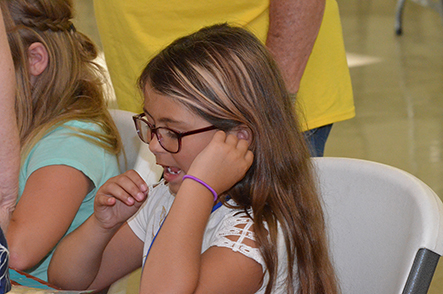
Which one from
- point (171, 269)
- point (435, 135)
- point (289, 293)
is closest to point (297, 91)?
point (289, 293)

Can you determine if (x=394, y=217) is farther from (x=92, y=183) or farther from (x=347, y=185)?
(x=92, y=183)

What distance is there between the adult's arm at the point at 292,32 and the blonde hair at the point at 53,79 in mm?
461

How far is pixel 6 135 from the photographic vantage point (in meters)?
0.77

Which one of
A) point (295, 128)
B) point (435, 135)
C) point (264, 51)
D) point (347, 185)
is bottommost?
point (435, 135)

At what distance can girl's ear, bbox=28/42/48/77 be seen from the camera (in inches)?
53.4

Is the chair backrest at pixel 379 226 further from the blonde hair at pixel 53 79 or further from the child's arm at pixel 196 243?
the blonde hair at pixel 53 79

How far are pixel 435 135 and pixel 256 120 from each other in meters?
2.68

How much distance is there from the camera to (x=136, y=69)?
1.50 m

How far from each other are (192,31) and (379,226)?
678 mm

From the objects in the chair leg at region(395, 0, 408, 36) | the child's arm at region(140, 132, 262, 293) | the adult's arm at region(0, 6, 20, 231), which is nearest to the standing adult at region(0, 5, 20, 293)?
the adult's arm at region(0, 6, 20, 231)

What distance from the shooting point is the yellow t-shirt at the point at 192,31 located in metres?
1.40

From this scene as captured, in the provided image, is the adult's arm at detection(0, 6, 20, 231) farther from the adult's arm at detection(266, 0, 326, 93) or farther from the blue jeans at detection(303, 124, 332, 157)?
the blue jeans at detection(303, 124, 332, 157)

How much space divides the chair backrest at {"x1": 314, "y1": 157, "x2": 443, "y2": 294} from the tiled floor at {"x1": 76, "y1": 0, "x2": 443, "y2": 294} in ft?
3.02

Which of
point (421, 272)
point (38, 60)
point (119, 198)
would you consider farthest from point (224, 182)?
point (38, 60)
